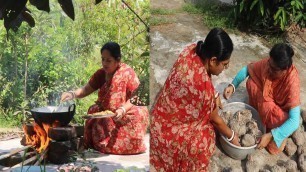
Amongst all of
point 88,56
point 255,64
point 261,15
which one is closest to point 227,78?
point 255,64

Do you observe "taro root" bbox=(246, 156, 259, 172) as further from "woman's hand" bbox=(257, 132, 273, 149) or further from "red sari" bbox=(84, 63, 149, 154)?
"red sari" bbox=(84, 63, 149, 154)

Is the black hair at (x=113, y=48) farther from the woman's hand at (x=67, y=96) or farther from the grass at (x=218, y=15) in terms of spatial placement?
the grass at (x=218, y=15)

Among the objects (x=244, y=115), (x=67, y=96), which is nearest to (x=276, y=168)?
(x=244, y=115)

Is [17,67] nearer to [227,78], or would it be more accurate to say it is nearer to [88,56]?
[88,56]

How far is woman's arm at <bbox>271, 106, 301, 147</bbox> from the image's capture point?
4324 mm

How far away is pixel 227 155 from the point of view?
4.40m

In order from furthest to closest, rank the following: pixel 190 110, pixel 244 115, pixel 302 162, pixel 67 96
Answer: pixel 67 96, pixel 244 115, pixel 302 162, pixel 190 110

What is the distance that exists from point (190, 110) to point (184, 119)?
99 millimetres

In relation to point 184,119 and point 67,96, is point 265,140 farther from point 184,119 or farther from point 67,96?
point 67,96

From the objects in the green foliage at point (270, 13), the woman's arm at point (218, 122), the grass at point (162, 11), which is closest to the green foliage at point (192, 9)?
the grass at point (162, 11)

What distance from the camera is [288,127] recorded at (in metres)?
4.32

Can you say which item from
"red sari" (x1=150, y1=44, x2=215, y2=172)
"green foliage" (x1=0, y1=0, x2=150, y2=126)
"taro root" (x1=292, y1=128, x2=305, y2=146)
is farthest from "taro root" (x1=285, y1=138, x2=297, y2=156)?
"green foliage" (x1=0, y1=0, x2=150, y2=126)

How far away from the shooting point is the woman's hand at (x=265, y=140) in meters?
4.38

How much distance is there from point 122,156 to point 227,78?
141 centimetres
